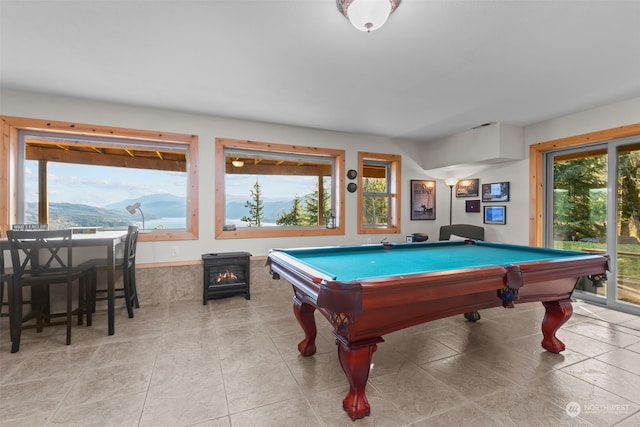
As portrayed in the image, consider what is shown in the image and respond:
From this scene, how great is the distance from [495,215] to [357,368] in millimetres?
4123

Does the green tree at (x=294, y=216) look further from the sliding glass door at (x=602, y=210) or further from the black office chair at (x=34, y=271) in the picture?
the sliding glass door at (x=602, y=210)

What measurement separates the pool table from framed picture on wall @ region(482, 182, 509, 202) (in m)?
2.09

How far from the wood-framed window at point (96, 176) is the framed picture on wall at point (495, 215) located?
453 cm

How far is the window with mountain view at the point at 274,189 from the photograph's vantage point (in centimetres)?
432

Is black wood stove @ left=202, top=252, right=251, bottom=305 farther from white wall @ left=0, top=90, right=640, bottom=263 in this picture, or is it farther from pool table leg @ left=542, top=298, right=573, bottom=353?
pool table leg @ left=542, top=298, right=573, bottom=353

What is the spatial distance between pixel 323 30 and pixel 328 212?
315 centimetres

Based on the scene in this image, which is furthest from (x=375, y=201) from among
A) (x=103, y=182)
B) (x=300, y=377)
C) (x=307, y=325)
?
(x=103, y=182)

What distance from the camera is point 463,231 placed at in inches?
200

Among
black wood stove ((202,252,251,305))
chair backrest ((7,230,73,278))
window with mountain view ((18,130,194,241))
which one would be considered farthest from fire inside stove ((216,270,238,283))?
chair backrest ((7,230,73,278))

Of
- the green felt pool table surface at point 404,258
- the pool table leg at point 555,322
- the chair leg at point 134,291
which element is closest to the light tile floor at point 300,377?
the pool table leg at point 555,322

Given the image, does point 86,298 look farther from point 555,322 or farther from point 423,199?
point 423,199

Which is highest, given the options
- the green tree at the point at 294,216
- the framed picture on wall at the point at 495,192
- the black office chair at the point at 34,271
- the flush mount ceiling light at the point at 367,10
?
the flush mount ceiling light at the point at 367,10

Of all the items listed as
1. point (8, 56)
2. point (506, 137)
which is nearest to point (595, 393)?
point (506, 137)

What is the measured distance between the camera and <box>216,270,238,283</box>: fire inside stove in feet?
13.2
